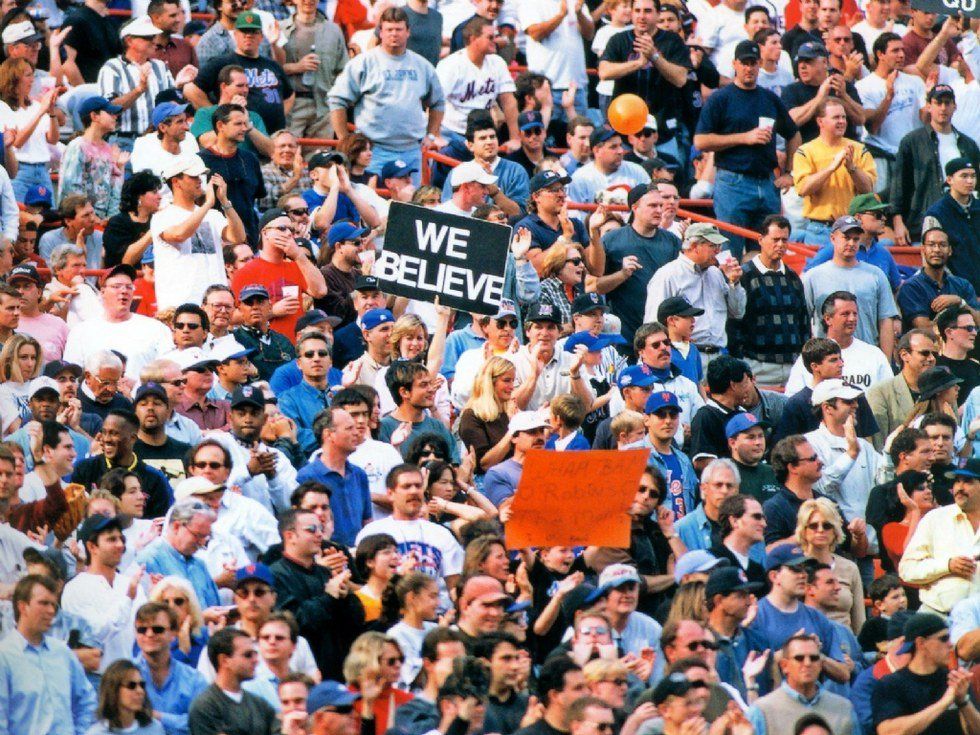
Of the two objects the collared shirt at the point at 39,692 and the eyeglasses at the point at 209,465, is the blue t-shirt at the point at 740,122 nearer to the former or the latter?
the eyeglasses at the point at 209,465

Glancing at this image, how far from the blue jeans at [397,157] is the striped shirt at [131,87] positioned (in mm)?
1680

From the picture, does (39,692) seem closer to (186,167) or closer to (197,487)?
(197,487)

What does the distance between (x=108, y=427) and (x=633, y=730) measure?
347 cm

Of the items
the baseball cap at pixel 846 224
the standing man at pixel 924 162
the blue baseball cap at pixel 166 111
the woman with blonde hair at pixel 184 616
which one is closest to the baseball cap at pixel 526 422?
the woman with blonde hair at pixel 184 616

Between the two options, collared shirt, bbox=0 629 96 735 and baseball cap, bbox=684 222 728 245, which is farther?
baseball cap, bbox=684 222 728 245

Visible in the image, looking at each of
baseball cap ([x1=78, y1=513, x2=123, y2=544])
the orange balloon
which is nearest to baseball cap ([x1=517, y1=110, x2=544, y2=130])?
the orange balloon

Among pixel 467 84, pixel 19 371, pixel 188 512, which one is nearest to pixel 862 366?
pixel 467 84

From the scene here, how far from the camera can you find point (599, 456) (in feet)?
41.3

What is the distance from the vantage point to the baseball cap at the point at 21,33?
1834 centimetres

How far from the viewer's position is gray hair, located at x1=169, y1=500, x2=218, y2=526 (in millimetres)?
11891

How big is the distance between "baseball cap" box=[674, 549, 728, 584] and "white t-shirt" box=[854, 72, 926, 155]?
29.4 ft

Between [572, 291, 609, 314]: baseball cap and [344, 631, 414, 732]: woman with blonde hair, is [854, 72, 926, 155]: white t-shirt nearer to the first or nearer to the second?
[572, 291, 609, 314]: baseball cap

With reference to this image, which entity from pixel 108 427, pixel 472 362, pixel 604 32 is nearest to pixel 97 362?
pixel 108 427

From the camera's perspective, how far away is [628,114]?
777 inches
